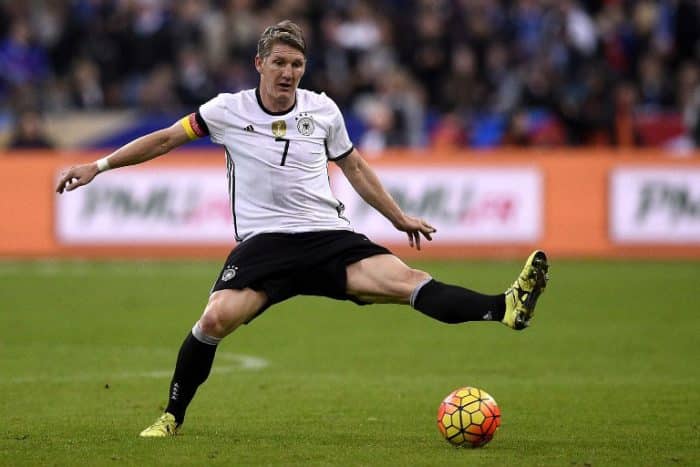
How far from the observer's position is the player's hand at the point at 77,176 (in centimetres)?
791

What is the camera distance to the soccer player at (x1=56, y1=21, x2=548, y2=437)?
8.00m

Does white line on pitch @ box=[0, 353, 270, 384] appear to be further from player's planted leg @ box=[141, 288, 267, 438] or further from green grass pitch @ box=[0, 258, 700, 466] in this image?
player's planted leg @ box=[141, 288, 267, 438]

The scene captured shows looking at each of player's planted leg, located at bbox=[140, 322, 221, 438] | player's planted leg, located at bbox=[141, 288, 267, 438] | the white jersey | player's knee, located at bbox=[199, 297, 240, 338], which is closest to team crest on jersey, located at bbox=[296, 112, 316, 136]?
the white jersey

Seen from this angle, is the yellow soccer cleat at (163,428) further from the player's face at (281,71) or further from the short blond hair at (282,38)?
the short blond hair at (282,38)

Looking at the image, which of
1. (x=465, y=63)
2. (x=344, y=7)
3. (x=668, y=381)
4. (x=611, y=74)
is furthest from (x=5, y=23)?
(x=668, y=381)

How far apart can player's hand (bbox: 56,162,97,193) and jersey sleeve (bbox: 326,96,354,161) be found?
140 cm

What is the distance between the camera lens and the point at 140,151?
8086 mm

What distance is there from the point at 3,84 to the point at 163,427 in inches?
722

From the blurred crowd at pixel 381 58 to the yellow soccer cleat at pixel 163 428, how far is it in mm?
15937

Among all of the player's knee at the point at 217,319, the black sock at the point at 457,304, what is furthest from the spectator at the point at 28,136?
the black sock at the point at 457,304

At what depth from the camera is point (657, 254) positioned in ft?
67.7

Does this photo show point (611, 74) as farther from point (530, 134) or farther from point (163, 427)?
point (163, 427)

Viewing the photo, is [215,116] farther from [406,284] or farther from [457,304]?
[457,304]

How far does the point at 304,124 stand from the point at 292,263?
2.76 ft
